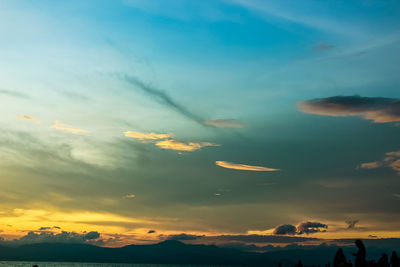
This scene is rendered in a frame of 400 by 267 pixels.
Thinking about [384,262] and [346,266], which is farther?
[384,262]

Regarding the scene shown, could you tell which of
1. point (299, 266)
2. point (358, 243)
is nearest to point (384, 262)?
point (358, 243)

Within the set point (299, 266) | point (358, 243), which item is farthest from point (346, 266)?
point (299, 266)

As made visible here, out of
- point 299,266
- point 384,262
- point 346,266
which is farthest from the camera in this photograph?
point 299,266

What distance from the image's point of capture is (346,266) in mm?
41406

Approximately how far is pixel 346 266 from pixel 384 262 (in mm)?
5717

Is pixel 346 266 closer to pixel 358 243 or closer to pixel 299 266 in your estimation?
pixel 358 243

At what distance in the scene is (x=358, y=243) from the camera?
4191 cm

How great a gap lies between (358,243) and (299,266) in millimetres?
34456

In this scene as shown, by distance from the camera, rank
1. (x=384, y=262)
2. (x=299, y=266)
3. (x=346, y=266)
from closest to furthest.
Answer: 1. (x=346, y=266)
2. (x=384, y=262)
3. (x=299, y=266)

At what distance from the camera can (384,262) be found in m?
44.6

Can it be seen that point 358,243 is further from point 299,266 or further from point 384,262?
point 299,266

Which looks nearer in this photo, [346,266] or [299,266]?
[346,266]

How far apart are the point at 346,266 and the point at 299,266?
34.4 m

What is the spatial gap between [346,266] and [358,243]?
94.3 inches
